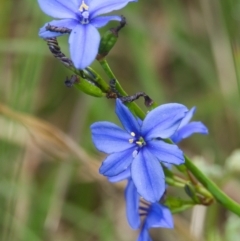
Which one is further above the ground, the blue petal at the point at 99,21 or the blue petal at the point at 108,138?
the blue petal at the point at 99,21

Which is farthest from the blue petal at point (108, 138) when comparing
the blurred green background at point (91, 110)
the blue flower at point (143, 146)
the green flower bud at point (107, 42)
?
the blurred green background at point (91, 110)

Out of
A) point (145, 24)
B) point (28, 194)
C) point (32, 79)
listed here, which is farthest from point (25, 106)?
point (145, 24)

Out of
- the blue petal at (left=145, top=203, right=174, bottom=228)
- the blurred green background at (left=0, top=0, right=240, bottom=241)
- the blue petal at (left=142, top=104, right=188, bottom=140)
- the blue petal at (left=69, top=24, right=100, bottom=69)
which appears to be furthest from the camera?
the blurred green background at (left=0, top=0, right=240, bottom=241)

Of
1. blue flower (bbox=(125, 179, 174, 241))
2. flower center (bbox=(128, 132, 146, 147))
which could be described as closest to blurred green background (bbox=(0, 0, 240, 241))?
blue flower (bbox=(125, 179, 174, 241))

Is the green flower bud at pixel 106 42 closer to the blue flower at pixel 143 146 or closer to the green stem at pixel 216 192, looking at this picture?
the blue flower at pixel 143 146

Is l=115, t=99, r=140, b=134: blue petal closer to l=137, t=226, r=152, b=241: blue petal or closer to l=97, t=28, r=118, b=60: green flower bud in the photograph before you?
l=97, t=28, r=118, b=60: green flower bud

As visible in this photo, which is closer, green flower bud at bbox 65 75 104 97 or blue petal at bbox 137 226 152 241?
green flower bud at bbox 65 75 104 97

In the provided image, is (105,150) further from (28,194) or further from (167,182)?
(28,194)
